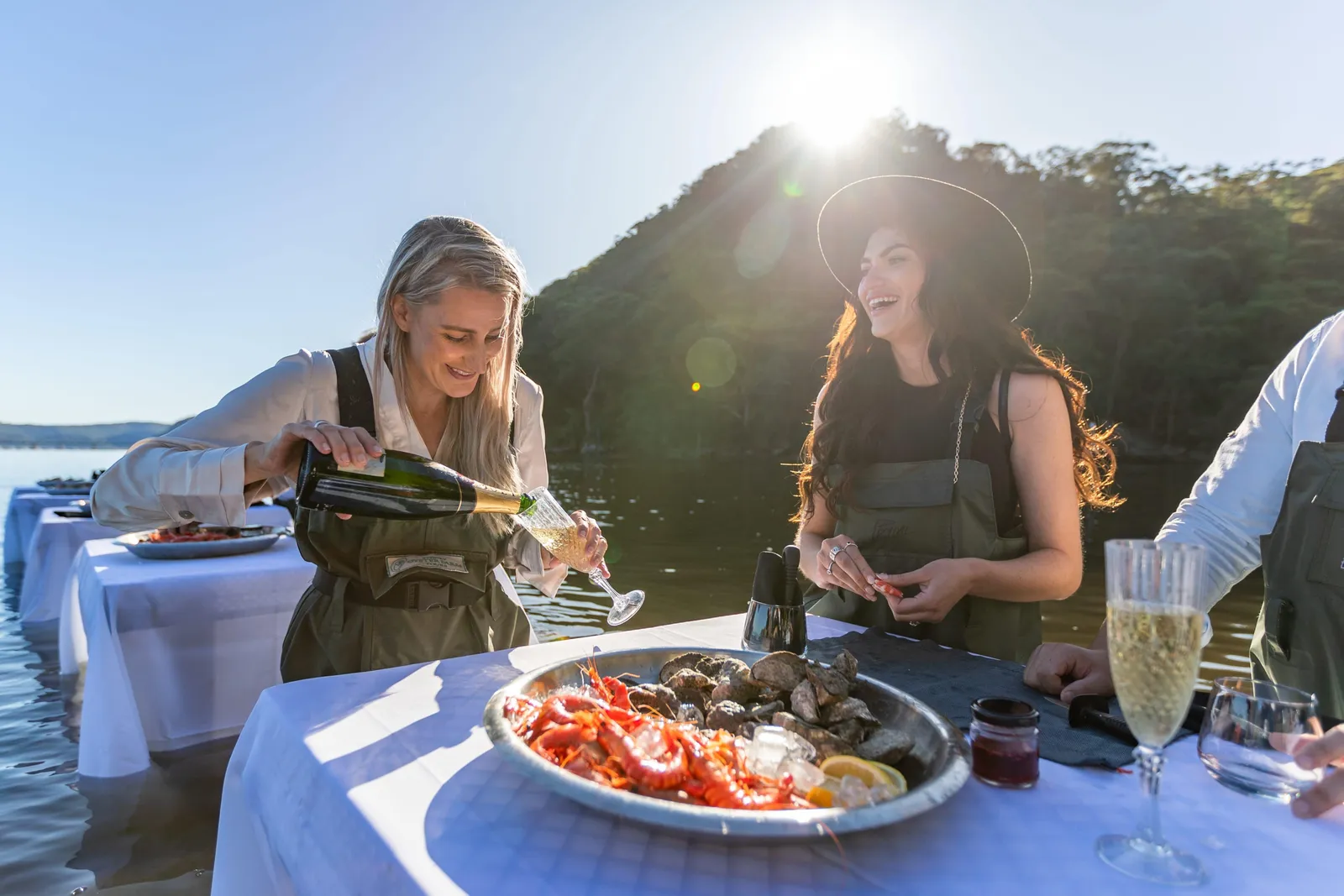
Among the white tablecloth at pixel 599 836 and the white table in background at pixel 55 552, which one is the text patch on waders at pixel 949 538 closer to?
the white tablecloth at pixel 599 836

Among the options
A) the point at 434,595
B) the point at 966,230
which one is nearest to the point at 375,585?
the point at 434,595

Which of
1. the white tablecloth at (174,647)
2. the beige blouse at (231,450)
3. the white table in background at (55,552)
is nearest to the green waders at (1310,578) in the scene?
the beige blouse at (231,450)

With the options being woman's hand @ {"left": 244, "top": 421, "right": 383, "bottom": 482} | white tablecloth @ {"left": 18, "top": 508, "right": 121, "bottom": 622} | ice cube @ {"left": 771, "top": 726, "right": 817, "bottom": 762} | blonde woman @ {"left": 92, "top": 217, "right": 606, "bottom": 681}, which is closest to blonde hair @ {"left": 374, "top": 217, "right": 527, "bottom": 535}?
blonde woman @ {"left": 92, "top": 217, "right": 606, "bottom": 681}

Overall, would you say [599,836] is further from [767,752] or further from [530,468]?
[530,468]

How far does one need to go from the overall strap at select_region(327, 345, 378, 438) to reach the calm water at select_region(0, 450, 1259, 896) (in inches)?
84.6

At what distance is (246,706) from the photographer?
4.07 metres

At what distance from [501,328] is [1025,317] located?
32.1 metres

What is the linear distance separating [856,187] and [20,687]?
654cm

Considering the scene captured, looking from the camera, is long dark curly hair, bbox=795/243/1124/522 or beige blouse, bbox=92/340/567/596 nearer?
beige blouse, bbox=92/340/567/596

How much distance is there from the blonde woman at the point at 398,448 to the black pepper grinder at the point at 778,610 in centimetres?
51

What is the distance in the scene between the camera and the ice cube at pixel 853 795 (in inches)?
36.0

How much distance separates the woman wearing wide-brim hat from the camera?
2287mm

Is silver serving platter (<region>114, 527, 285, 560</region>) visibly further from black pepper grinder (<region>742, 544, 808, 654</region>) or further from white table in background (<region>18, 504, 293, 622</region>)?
black pepper grinder (<region>742, 544, 808, 654</region>)

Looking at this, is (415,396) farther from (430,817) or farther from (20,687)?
(20,687)
